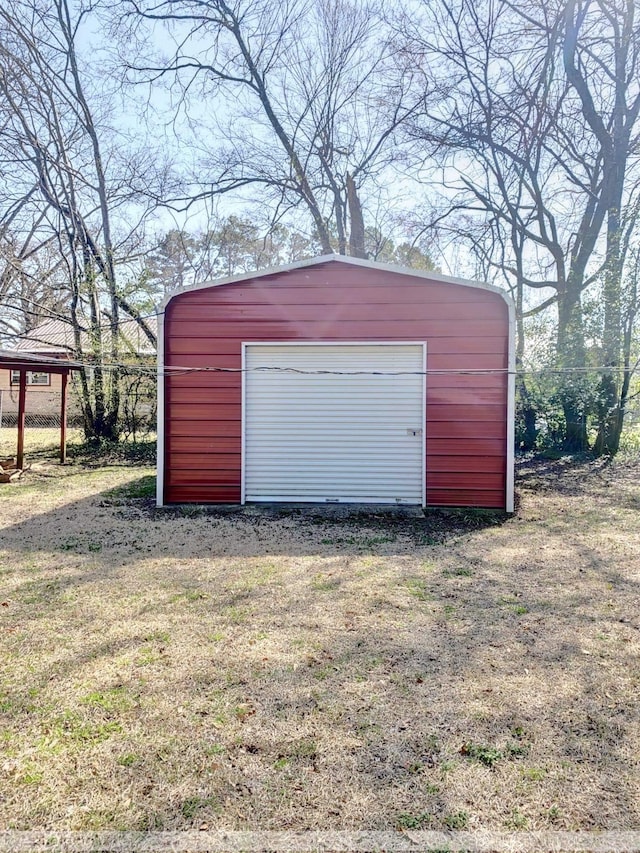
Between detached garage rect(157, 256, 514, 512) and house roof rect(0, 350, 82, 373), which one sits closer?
detached garage rect(157, 256, 514, 512)

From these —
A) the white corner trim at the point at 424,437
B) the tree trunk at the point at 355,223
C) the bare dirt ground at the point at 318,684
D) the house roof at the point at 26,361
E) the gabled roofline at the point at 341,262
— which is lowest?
the bare dirt ground at the point at 318,684

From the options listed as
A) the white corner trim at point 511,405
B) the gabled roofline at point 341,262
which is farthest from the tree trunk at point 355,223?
the white corner trim at point 511,405

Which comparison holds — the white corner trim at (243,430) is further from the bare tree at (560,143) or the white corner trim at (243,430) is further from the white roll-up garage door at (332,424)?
the bare tree at (560,143)

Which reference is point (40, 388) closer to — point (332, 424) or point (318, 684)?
point (332, 424)

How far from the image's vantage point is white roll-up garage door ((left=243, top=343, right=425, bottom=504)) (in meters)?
6.14

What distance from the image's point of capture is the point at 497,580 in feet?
12.6

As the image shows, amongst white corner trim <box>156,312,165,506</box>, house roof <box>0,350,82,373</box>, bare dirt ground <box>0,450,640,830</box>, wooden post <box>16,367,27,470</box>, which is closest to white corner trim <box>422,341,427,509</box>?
bare dirt ground <box>0,450,640,830</box>

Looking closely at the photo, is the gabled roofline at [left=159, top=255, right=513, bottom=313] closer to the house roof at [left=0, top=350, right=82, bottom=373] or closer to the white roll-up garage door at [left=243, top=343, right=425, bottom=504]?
the white roll-up garage door at [left=243, top=343, right=425, bottom=504]

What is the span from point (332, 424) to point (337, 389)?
1.40ft

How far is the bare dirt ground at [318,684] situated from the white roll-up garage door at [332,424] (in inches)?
57.1

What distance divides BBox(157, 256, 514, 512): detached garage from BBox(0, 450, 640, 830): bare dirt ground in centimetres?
143

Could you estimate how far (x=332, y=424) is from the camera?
6266mm

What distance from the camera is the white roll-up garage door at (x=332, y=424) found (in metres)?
6.14

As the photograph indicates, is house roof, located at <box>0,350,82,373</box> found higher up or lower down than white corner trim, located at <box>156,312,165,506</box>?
higher up
